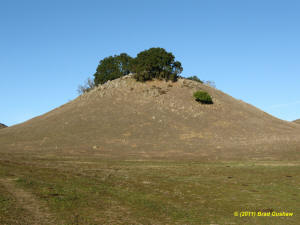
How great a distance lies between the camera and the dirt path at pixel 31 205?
33.8ft

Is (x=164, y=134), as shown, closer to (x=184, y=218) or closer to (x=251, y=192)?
(x=251, y=192)

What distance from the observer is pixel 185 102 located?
251ft

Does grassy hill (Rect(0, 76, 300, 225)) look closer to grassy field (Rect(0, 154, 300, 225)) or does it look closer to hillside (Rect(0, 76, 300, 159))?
grassy field (Rect(0, 154, 300, 225))

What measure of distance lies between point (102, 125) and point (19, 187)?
47.9 meters

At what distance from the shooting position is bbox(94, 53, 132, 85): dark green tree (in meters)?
101

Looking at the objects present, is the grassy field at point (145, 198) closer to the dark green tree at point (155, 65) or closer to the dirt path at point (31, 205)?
the dirt path at point (31, 205)

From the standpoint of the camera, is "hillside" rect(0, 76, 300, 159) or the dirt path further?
"hillside" rect(0, 76, 300, 159)

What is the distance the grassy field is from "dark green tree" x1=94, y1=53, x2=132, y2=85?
81198 millimetres

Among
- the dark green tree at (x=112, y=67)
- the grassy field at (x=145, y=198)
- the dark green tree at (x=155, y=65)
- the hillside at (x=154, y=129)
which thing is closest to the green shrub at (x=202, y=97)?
Answer: the hillside at (x=154, y=129)

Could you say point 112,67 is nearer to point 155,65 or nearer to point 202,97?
point 155,65

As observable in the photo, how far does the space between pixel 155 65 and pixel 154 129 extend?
28970 millimetres

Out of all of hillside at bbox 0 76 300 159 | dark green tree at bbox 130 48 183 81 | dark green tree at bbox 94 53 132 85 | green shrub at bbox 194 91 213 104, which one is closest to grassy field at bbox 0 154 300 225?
hillside at bbox 0 76 300 159

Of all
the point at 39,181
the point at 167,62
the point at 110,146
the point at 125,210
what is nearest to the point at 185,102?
the point at 167,62

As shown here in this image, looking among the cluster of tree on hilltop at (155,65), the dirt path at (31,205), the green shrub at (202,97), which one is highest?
the cluster of tree on hilltop at (155,65)
